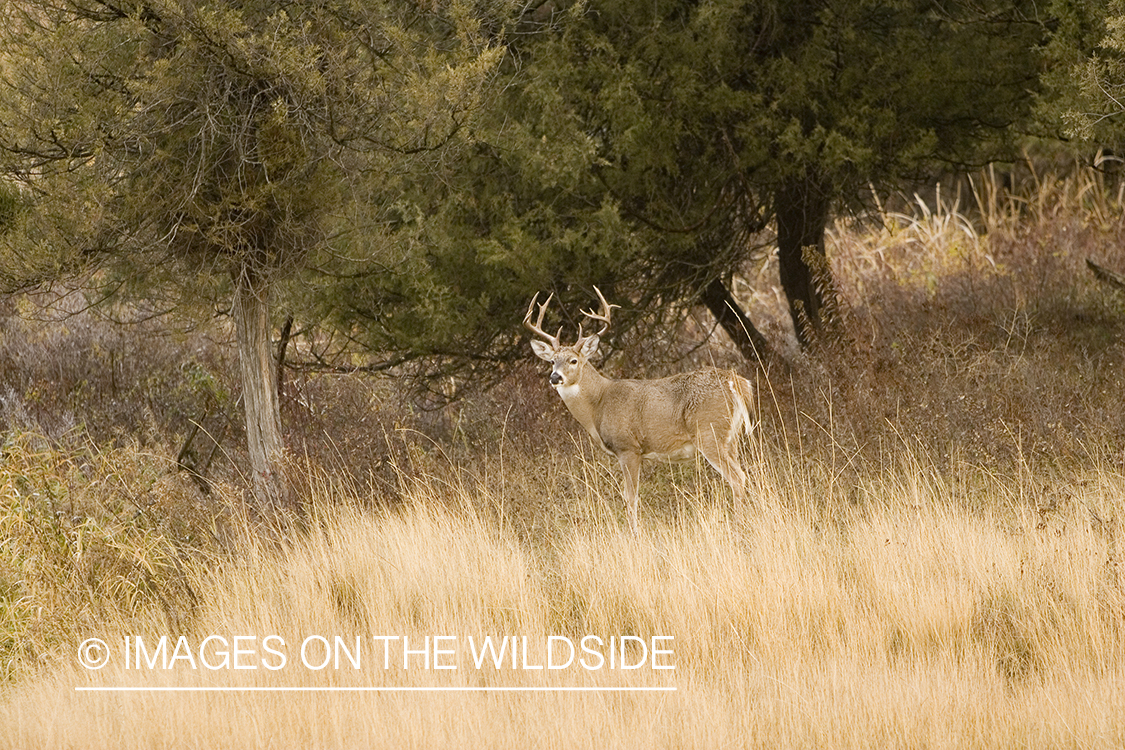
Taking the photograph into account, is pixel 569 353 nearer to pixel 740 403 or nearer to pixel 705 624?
pixel 740 403

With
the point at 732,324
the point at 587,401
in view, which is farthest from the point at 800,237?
the point at 587,401

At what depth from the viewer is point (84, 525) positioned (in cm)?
841

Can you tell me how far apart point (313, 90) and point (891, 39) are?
5.40m

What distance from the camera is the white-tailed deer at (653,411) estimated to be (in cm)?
961

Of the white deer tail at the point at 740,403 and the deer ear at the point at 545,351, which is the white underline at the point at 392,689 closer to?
the white deer tail at the point at 740,403

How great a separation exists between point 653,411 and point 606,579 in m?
2.41

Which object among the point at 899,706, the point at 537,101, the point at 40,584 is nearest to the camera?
the point at 899,706

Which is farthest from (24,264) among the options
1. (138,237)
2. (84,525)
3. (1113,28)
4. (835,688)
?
(1113,28)

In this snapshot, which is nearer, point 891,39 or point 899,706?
point 899,706

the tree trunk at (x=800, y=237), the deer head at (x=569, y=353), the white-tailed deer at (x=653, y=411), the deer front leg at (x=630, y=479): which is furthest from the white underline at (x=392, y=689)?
the tree trunk at (x=800, y=237)

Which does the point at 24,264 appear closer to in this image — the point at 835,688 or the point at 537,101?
the point at 537,101

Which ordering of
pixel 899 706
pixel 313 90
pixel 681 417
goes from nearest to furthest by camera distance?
pixel 899 706 < pixel 313 90 < pixel 681 417

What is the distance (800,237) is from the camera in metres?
12.9

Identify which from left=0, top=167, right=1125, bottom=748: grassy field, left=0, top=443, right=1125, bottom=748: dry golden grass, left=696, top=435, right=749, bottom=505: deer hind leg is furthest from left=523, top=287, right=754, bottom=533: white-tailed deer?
left=0, top=443, right=1125, bottom=748: dry golden grass
